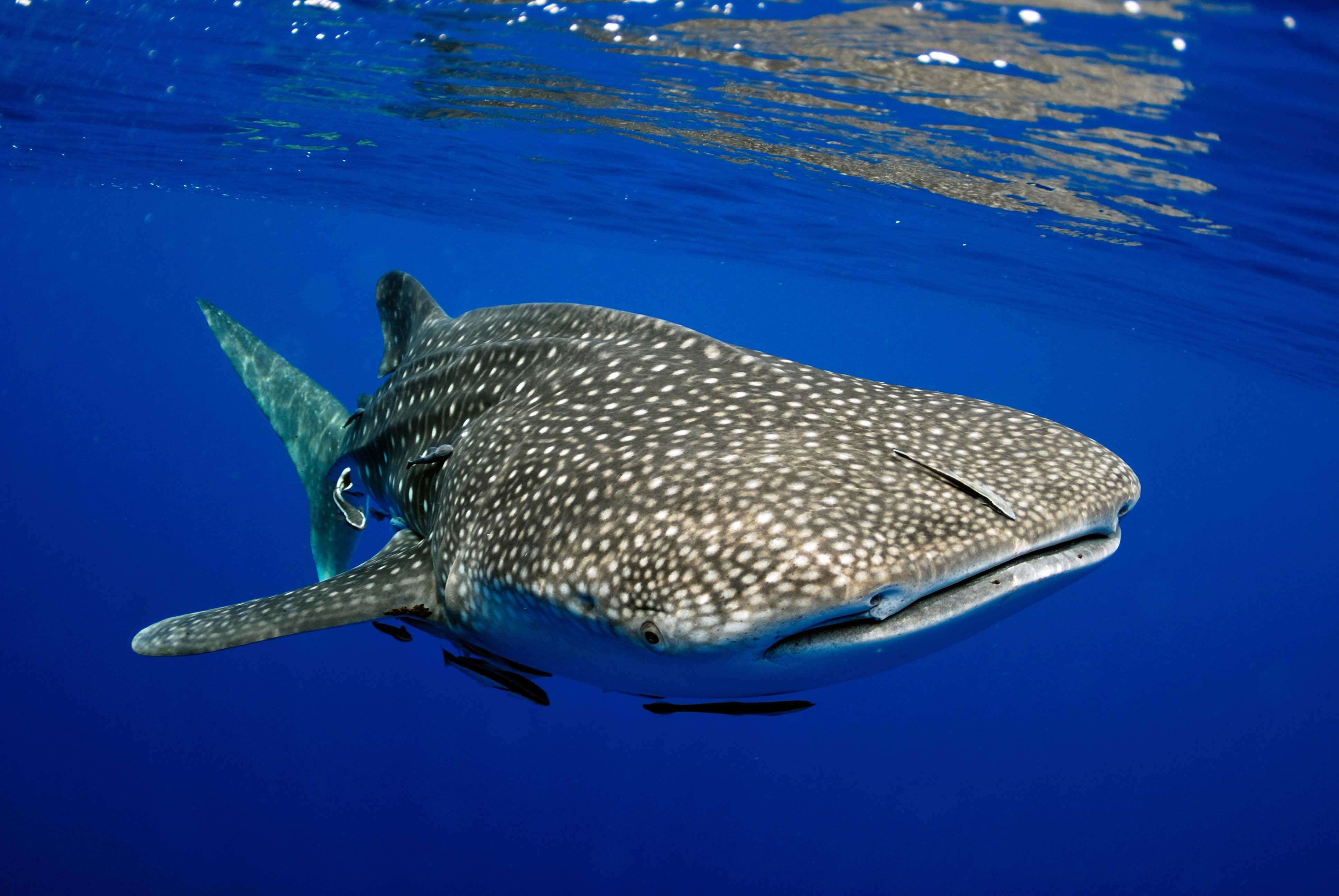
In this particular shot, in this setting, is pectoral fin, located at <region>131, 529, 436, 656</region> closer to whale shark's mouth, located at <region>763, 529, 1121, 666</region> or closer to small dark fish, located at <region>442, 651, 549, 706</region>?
small dark fish, located at <region>442, 651, 549, 706</region>

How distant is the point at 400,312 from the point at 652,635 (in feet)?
13.2

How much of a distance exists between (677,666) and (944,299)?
3592 cm

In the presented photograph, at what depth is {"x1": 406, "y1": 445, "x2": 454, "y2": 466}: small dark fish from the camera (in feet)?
11.1

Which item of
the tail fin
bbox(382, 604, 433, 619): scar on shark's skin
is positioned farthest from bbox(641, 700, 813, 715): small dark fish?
the tail fin

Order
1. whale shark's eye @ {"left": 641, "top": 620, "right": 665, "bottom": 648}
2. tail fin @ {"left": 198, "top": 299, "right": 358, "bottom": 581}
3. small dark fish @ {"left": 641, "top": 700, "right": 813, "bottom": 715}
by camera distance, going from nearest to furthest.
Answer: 1. whale shark's eye @ {"left": 641, "top": 620, "right": 665, "bottom": 648}
2. small dark fish @ {"left": 641, "top": 700, "right": 813, "bottom": 715}
3. tail fin @ {"left": 198, "top": 299, "right": 358, "bottom": 581}

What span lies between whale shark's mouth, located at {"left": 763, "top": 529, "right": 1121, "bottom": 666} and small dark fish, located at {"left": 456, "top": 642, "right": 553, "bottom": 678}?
4.44ft

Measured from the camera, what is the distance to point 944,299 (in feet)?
115

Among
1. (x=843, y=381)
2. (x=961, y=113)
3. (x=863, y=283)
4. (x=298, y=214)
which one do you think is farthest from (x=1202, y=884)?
(x=298, y=214)

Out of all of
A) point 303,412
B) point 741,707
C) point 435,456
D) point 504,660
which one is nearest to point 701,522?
point 741,707

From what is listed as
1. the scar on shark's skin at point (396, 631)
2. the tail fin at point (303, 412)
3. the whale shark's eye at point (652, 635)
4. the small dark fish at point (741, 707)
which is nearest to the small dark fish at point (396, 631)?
the scar on shark's skin at point (396, 631)

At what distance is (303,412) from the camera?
5609 millimetres

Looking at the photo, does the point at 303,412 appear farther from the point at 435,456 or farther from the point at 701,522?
the point at 701,522

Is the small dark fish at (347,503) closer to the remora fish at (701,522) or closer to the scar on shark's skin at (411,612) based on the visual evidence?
the remora fish at (701,522)

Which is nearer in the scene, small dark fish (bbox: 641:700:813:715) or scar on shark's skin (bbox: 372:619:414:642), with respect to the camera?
small dark fish (bbox: 641:700:813:715)
